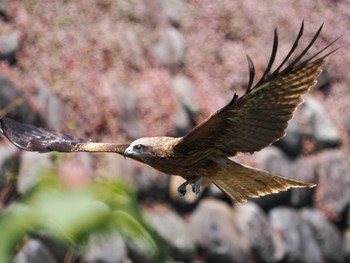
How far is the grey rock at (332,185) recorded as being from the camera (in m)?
11.5

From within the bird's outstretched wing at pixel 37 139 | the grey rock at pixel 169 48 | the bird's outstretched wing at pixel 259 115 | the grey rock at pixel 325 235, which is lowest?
the grey rock at pixel 325 235

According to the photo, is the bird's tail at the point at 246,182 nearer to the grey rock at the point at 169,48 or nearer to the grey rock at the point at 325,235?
the grey rock at the point at 325,235

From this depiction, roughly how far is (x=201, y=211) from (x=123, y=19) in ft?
11.2

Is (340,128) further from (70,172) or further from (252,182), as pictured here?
(70,172)

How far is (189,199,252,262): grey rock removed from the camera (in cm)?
994

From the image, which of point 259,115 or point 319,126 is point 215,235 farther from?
point 259,115

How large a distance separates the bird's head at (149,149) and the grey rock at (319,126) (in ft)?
29.2

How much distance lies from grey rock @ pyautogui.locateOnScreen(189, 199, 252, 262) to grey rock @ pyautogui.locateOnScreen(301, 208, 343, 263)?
1.45m

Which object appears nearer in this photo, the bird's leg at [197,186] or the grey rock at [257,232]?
the bird's leg at [197,186]

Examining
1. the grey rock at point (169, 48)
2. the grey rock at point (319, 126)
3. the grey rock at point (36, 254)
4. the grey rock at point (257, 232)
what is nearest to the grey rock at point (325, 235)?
the grey rock at point (257, 232)

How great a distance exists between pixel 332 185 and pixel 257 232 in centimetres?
186

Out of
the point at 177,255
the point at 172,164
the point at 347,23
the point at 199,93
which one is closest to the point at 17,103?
the point at 177,255

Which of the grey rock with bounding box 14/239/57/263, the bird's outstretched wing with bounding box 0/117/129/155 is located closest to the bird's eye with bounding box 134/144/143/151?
the bird's outstretched wing with bounding box 0/117/129/155

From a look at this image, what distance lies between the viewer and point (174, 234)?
9672 mm
